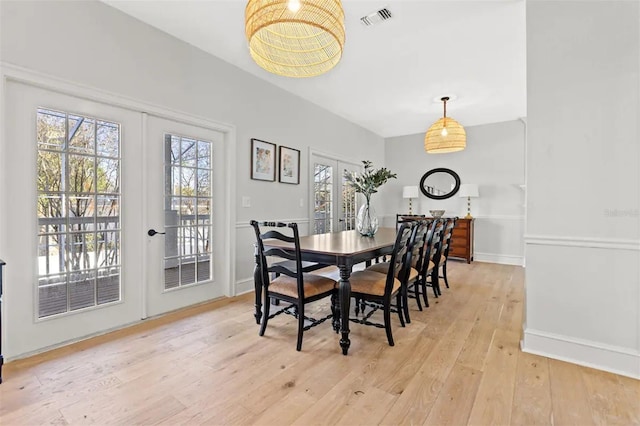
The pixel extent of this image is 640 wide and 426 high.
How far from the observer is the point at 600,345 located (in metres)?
1.95

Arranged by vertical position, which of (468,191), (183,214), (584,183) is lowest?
(183,214)

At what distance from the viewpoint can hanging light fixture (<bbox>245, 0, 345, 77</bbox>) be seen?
1.61 metres

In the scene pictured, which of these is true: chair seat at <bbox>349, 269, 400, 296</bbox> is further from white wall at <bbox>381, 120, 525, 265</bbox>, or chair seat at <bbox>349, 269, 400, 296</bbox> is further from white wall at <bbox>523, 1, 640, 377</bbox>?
white wall at <bbox>381, 120, 525, 265</bbox>

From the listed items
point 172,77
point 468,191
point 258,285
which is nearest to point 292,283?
point 258,285

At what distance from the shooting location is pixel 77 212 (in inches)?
91.5

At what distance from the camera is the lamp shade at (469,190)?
5.52m

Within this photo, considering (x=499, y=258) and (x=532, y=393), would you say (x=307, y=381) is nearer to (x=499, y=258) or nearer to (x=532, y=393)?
(x=532, y=393)

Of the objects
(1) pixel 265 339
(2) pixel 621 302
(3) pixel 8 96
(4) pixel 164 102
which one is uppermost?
(4) pixel 164 102

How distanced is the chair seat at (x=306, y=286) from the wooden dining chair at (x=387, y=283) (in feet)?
0.69

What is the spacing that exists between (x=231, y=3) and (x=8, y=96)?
66.4 inches

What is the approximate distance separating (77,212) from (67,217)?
7 centimetres

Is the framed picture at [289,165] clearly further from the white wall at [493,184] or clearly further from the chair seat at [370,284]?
the white wall at [493,184]

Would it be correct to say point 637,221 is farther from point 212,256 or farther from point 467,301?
point 212,256

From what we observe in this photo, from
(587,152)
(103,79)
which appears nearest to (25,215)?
(103,79)
